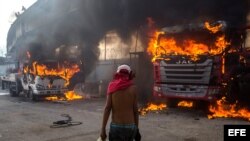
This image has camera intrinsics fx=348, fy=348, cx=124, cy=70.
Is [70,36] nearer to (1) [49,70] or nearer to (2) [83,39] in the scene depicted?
(2) [83,39]

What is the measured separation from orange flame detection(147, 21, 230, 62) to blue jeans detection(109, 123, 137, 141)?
6.51m

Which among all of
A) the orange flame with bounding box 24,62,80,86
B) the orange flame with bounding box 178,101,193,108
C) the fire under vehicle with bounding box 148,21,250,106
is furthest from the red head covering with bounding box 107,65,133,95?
the orange flame with bounding box 24,62,80,86

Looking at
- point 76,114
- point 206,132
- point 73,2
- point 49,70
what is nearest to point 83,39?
point 73,2

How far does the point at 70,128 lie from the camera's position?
950 cm

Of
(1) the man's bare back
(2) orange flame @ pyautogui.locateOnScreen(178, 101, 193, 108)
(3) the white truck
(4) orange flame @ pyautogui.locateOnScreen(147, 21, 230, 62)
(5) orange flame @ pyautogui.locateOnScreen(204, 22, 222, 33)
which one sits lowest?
(2) orange flame @ pyautogui.locateOnScreen(178, 101, 193, 108)

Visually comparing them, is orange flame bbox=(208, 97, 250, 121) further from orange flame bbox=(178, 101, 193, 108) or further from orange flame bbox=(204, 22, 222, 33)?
orange flame bbox=(204, 22, 222, 33)

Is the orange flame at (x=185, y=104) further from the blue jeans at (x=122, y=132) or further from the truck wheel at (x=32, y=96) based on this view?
the blue jeans at (x=122, y=132)

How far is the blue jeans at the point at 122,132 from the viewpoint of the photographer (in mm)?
4484

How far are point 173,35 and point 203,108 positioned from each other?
265 cm

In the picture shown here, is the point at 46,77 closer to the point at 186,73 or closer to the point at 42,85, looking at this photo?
the point at 42,85

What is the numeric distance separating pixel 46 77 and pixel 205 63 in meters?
9.29

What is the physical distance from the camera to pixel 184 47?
442 inches

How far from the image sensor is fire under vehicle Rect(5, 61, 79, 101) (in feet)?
56.5

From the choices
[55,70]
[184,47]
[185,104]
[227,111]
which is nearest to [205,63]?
[184,47]
